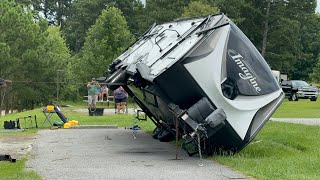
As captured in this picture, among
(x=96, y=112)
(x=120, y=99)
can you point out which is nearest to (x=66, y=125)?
(x=96, y=112)

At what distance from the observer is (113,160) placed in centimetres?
1112

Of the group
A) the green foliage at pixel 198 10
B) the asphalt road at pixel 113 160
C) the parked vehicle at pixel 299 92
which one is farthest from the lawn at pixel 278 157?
the green foliage at pixel 198 10

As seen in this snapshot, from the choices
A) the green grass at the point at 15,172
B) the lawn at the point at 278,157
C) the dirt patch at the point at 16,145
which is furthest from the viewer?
the dirt patch at the point at 16,145

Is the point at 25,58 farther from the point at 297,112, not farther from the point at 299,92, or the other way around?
the point at 299,92

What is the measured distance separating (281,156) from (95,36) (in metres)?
35.2

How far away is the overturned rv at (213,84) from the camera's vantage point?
10.7 m

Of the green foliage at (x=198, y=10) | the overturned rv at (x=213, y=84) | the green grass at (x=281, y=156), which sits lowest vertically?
the green grass at (x=281, y=156)

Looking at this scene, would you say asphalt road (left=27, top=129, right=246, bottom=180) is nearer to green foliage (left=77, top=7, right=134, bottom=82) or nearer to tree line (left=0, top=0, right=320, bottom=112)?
tree line (left=0, top=0, right=320, bottom=112)

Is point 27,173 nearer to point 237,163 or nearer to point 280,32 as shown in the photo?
point 237,163

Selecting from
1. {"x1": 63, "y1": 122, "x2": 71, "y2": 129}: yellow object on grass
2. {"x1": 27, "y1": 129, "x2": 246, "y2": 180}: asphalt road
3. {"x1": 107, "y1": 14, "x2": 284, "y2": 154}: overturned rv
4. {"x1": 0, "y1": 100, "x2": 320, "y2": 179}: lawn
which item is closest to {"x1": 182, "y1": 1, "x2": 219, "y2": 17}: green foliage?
{"x1": 63, "y1": 122, "x2": 71, "y2": 129}: yellow object on grass

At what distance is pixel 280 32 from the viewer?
60.8 metres

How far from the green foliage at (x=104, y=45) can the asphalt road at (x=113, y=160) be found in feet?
85.7

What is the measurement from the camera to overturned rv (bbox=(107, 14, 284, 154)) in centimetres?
1070

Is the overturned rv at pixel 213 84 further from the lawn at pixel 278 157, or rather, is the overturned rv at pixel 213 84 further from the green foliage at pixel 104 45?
the green foliage at pixel 104 45
